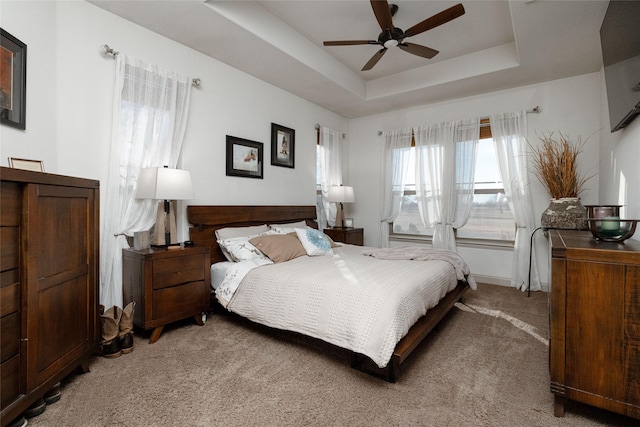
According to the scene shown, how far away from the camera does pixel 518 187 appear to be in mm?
3904

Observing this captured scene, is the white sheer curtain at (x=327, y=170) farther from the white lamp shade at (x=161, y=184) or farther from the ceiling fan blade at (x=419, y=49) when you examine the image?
the white lamp shade at (x=161, y=184)

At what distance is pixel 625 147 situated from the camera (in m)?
2.45

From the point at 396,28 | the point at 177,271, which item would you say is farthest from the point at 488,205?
the point at 177,271

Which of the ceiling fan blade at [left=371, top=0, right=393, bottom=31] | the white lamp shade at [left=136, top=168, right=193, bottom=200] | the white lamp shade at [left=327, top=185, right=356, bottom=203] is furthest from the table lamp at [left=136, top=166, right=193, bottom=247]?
the white lamp shade at [left=327, top=185, right=356, bottom=203]

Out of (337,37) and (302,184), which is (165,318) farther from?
(337,37)

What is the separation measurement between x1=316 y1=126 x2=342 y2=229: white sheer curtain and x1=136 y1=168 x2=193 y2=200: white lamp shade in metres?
2.53

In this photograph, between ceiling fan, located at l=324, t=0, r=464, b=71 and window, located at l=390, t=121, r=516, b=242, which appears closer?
ceiling fan, located at l=324, t=0, r=464, b=71

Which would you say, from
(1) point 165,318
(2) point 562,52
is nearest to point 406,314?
(1) point 165,318

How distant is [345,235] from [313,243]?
4.17ft

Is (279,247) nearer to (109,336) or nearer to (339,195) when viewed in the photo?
(109,336)

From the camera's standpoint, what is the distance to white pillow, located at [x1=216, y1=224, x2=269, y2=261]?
9.87ft

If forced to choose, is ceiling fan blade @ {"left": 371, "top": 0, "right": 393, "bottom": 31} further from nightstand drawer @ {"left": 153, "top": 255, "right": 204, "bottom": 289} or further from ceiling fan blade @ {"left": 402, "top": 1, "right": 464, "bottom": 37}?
nightstand drawer @ {"left": 153, "top": 255, "right": 204, "bottom": 289}

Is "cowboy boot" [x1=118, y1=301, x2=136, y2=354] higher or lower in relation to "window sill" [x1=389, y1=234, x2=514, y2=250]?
lower

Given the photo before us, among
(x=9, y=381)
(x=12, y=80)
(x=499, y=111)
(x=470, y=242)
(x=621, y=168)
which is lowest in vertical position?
(x=9, y=381)
